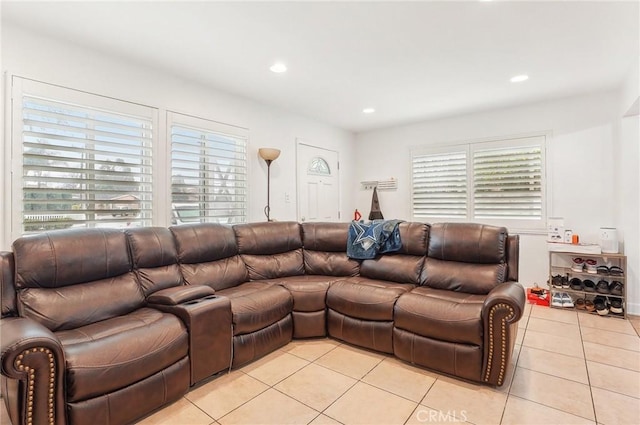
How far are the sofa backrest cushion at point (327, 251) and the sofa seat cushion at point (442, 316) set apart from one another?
3.21 feet

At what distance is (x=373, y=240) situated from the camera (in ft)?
11.1

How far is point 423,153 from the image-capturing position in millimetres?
5133

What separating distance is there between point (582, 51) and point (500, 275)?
6.90ft

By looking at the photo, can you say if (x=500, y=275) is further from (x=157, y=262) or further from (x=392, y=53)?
(x=157, y=262)

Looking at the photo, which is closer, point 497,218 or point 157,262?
point 157,262

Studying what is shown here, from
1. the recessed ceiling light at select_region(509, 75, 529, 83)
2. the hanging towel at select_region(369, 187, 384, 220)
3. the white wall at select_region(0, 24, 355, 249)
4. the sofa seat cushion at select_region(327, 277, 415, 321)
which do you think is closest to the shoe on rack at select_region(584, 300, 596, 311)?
the sofa seat cushion at select_region(327, 277, 415, 321)

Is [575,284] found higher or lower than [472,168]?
lower

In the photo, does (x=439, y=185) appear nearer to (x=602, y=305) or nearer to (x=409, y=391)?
(x=602, y=305)

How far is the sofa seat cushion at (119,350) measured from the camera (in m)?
1.61

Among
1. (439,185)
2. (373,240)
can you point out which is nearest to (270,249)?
(373,240)

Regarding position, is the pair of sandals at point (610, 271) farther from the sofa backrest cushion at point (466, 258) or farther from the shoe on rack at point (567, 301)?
the sofa backrest cushion at point (466, 258)

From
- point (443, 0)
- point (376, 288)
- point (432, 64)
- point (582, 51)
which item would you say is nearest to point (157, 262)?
point (376, 288)

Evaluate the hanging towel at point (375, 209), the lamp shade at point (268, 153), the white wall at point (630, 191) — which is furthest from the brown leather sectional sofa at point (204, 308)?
the hanging towel at point (375, 209)

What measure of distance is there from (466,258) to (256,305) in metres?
1.92
